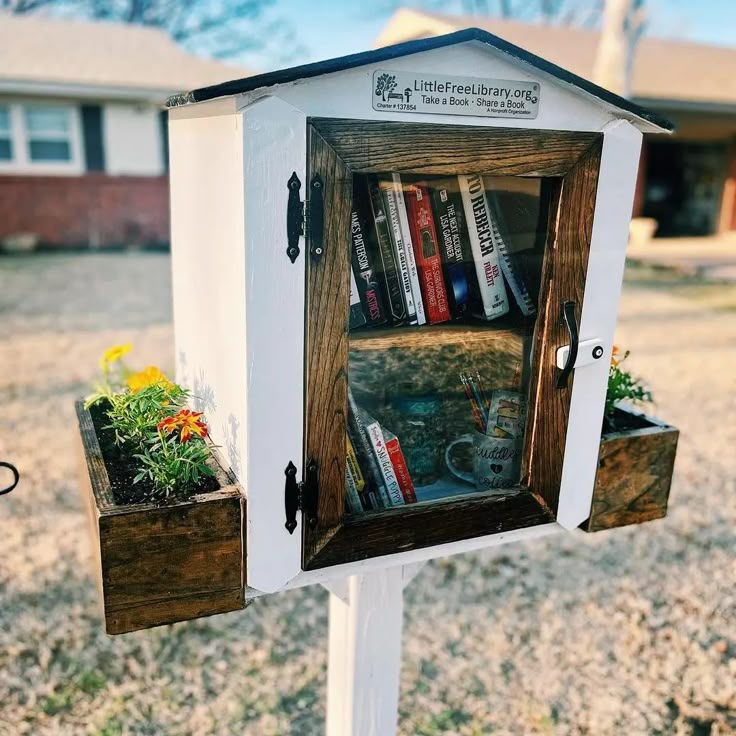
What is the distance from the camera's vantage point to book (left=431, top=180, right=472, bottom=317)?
51.8 inches

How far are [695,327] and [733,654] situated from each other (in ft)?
19.1

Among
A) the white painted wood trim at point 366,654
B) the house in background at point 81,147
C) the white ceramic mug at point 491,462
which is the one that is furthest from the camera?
the house in background at point 81,147

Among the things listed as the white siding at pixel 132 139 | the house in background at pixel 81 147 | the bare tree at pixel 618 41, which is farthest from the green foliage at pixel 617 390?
the white siding at pixel 132 139

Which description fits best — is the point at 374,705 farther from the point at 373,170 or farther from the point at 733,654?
the point at 733,654

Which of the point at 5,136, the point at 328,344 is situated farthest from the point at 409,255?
the point at 5,136

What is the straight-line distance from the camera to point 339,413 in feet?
4.00

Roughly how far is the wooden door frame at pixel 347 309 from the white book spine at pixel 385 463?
46mm

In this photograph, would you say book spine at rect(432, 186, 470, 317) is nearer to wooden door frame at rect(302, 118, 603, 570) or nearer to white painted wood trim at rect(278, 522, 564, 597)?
wooden door frame at rect(302, 118, 603, 570)

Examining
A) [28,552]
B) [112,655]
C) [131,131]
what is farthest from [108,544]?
[131,131]

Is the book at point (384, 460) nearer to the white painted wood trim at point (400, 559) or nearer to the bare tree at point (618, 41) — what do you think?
the white painted wood trim at point (400, 559)

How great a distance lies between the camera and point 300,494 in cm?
122

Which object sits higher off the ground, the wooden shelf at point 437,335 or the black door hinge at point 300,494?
the wooden shelf at point 437,335

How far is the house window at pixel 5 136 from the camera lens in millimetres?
12406

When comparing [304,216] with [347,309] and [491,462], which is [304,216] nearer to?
[347,309]
